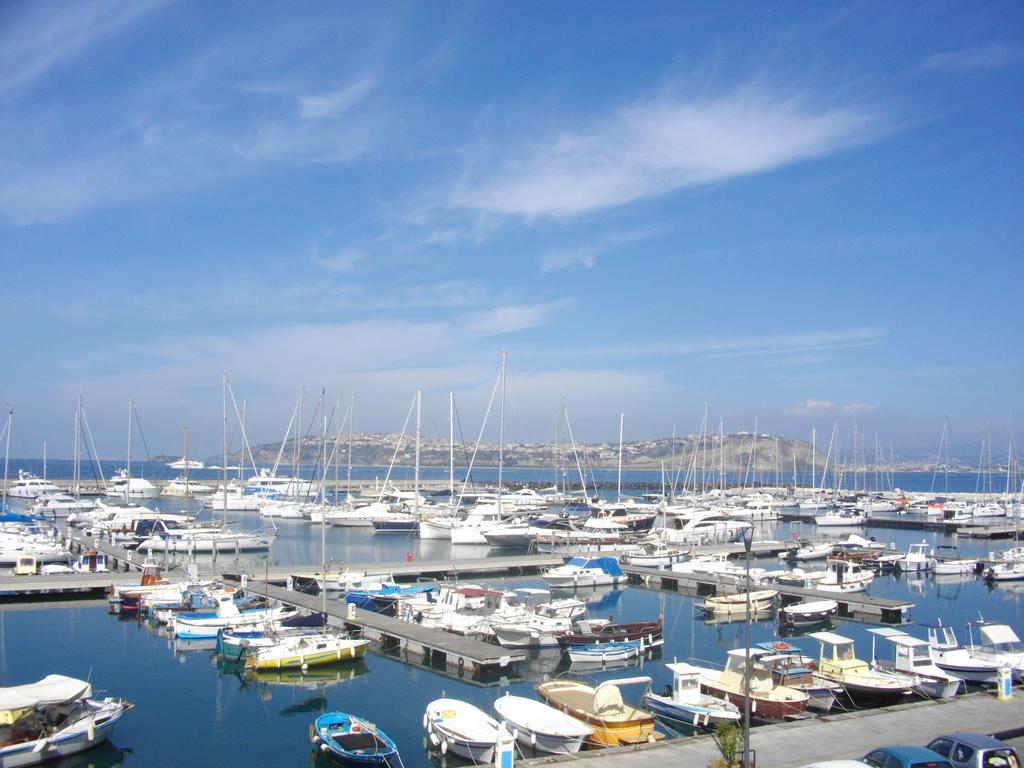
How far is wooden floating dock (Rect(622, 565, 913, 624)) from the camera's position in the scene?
37.5 metres

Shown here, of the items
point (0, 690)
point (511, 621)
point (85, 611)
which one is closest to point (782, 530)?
point (511, 621)

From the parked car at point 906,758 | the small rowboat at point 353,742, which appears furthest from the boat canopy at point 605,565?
the parked car at point 906,758

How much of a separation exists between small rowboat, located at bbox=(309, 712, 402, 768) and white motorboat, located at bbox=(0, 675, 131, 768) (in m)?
5.19

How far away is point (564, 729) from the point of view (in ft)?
63.2

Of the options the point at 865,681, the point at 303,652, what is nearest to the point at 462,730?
the point at 303,652

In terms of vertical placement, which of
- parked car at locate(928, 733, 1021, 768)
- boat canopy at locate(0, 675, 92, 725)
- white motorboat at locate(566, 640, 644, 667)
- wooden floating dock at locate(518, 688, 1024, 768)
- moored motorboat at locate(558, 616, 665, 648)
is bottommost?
white motorboat at locate(566, 640, 644, 667)

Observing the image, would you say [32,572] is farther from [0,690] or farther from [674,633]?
[674,633]

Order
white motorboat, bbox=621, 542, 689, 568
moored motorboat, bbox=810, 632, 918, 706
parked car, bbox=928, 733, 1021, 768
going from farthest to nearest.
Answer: white motorboat, bbox=621, 542, 689, 568, moored motorboat, bbox=810, 632, 918, 706, parked car, bbox=928, 733, 1021, 768

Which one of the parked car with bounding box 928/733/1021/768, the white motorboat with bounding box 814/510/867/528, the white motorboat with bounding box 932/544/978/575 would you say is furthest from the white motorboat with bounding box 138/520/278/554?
the white motorboat with bounding box 814/510/867/528

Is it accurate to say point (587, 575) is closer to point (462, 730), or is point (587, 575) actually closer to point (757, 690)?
point (757, 690)

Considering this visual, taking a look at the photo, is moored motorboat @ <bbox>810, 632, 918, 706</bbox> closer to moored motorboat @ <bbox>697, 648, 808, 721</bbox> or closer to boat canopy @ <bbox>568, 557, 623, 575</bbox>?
moored motorboat @ <bbox>697, 648, 808, 721</bbox>

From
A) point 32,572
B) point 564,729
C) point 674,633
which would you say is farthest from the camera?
point 32,572

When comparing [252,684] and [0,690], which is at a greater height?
[0,690]

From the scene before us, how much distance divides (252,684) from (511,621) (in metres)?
9.45
